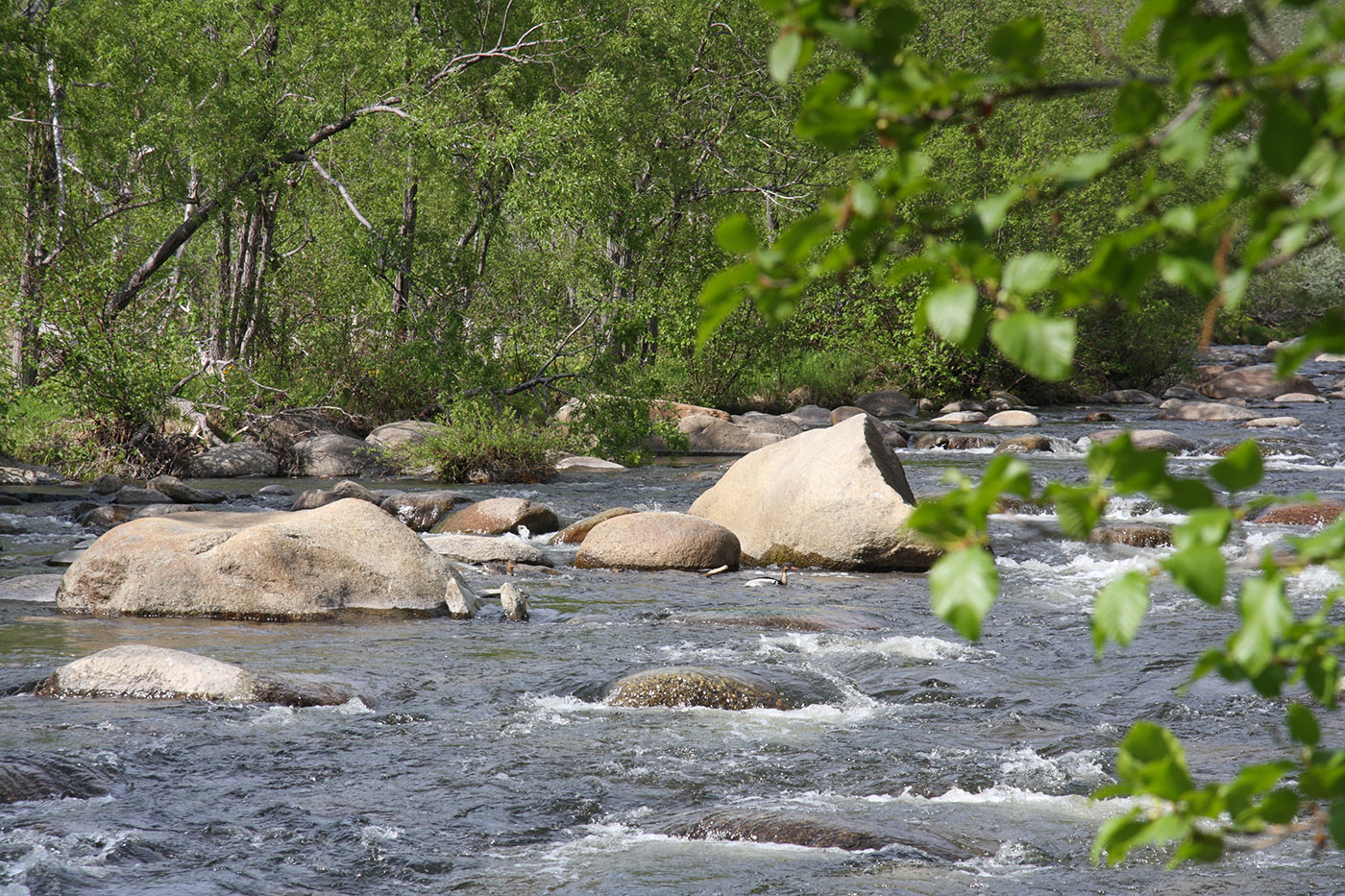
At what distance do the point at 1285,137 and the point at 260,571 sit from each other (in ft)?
28.7

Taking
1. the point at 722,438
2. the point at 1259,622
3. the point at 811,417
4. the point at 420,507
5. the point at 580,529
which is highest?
the point at 811,417

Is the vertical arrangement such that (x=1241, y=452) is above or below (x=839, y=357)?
below

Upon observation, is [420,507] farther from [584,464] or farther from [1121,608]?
[1121,608]

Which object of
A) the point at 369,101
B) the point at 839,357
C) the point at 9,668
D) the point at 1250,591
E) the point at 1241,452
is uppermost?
the point at 369,101

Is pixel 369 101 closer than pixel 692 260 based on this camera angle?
Yes

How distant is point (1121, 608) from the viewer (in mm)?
1405

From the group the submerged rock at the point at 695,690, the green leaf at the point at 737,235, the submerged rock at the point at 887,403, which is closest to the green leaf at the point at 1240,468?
the green leaf at the point at 737,235

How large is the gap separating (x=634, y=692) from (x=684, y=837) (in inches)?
79.2

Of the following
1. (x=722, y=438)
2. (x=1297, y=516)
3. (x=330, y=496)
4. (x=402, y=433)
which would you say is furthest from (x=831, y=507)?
(x=722, y=438)

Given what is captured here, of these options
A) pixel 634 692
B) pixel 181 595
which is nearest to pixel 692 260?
pixel 181 595

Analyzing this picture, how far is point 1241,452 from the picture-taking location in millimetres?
1396

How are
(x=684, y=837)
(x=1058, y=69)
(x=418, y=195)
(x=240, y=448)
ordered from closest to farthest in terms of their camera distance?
(x=684, y=837)
(x=240, y=448)
(x=418, y=195)
(x=1058, y=69)

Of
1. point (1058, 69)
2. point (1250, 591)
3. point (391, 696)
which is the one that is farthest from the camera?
point (1058, 69)

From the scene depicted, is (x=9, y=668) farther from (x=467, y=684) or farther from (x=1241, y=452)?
(x=1241, y=452)
